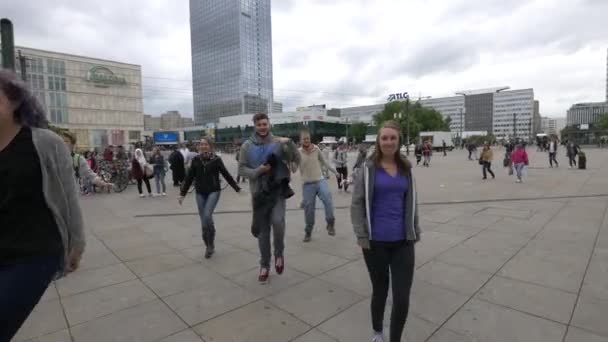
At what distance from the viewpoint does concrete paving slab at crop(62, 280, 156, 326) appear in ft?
10.6

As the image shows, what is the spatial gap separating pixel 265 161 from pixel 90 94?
84184mm

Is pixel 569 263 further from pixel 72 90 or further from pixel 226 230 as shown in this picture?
pixel 72 90

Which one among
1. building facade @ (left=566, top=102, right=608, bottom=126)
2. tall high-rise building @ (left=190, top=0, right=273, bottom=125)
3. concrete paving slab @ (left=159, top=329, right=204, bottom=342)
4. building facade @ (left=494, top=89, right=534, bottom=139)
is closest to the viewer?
concrete paving slab @ (left=159, top=329, right=204, bottom=342)

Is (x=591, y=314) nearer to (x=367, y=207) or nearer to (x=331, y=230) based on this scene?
(x=367, y=207)

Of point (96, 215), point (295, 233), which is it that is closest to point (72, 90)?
point (96, 215)

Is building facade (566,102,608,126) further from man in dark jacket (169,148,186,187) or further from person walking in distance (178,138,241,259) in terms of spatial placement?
person walking in distance (178,138,241,259)

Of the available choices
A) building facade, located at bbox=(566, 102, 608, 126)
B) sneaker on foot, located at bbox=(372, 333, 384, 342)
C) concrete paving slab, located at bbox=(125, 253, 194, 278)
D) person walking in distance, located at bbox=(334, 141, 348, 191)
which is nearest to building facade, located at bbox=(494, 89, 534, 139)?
building facade, located at bbox=(566, 102, 608, 126)

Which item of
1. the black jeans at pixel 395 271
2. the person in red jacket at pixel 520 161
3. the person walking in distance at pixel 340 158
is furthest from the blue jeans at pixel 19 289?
the person in red jacket at pixel 520 161

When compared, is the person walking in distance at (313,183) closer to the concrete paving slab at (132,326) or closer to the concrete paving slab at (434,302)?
the concrete paving slab at (434,302)

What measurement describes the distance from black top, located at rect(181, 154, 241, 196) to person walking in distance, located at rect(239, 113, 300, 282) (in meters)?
1.07

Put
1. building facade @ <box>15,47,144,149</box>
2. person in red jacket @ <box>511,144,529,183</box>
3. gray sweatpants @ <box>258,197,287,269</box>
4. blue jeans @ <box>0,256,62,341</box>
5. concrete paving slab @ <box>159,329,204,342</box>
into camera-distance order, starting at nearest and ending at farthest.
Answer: blue jeans @ <box>0,256,62,341</box>, concrete paving slab @ <box>159,329,204,342</box>, gray sweatpants @ <box>258,197,287,269</box>, person in red jacket @ <box>511,144,529,183</box>, building facade @ <box>15,47,144,149</box>

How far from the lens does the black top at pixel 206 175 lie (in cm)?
477

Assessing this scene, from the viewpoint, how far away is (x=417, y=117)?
80688 millimetres

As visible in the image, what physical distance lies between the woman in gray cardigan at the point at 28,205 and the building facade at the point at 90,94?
7035cm
